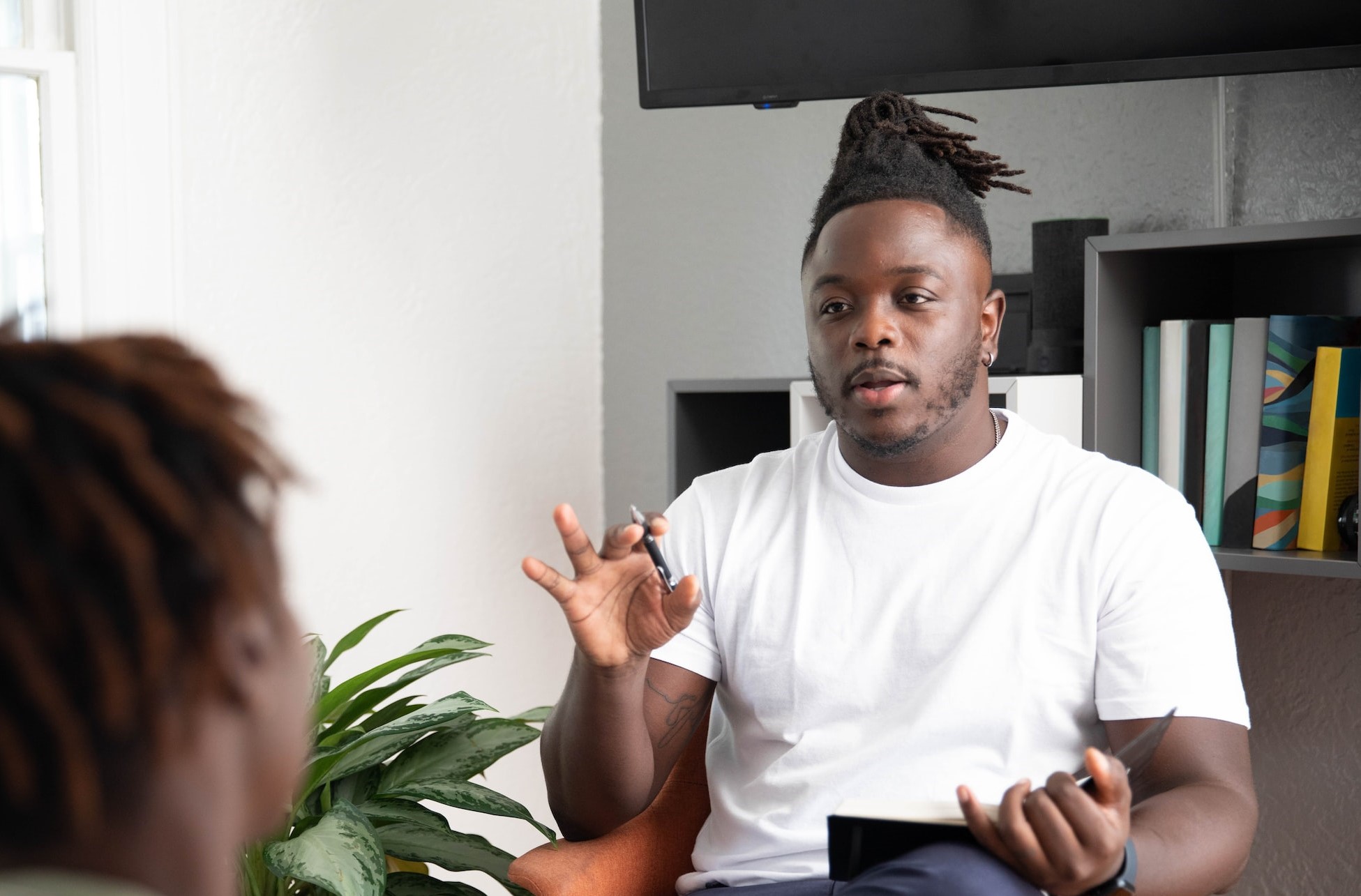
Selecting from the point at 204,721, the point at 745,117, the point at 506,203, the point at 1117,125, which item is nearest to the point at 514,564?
the point at 506,203

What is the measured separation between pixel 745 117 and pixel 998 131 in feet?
1.85

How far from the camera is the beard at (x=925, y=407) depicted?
57.7 inches

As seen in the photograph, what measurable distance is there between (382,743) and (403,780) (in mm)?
65

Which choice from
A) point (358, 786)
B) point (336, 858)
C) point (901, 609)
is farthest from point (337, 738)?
point (901, 609)

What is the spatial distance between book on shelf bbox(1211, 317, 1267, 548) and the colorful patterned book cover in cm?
1

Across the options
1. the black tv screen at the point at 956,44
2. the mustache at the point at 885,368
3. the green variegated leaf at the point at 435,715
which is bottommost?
the green variegated leaf at the point at 435,715

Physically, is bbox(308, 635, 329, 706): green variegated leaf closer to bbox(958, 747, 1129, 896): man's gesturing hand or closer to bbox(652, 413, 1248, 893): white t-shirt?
bbox(652, 413, 1248, 893): white t-shirt

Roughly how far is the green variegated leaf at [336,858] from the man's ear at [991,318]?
963mm

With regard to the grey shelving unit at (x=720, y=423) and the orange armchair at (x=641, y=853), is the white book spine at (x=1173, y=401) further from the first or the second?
the orange armchair at (x=641, y=853)

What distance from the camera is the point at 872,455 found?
150 cm

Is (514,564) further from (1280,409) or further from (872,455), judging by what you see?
(1280,409)

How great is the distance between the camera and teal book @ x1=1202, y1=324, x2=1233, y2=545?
1.66 m

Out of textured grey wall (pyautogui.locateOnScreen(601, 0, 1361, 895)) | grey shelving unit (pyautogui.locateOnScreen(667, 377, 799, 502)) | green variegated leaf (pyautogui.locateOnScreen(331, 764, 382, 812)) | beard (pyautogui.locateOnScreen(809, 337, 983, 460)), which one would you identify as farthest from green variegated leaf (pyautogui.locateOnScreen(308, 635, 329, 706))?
textured grey wall (pyautogui.locateOnScreen(601, 0, 1361, 895))

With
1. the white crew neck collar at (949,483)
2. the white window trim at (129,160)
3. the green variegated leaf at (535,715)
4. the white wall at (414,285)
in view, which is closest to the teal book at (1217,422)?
the white crew neck collar at (949,483)
